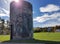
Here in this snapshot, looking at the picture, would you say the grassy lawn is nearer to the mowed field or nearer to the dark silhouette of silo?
the mowed field

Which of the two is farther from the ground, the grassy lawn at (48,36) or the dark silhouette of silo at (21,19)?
the dark silhouette of silo at (21,19)

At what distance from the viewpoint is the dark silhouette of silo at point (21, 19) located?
7.99 m

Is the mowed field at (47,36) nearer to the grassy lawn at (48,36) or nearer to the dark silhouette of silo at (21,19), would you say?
the grassy lawn at (48,36)

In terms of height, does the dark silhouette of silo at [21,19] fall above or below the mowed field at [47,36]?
above

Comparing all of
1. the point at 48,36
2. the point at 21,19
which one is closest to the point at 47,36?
the point at 48,36

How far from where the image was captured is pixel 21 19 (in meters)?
8.06

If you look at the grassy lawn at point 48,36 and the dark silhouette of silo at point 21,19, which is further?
the dark silhouette of silo at point 21,19

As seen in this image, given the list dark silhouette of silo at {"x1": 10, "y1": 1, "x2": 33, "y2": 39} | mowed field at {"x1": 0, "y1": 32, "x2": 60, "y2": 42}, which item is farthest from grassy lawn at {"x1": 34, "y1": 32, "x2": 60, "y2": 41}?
dark silhouette of silo at {"x1": 10, "y1": 1, "x2": 33, "y2": 39}

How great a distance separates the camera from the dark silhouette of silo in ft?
26.2

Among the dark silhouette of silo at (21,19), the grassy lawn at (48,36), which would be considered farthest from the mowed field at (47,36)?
the dark silhouette of silo at (21,19)

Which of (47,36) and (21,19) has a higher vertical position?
(21,19)

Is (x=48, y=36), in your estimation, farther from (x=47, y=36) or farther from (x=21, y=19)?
(x=21, y=19)

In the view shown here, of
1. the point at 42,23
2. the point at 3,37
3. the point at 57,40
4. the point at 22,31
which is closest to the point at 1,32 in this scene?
the point at 3,37

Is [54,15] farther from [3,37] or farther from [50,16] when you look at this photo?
[3,37]
